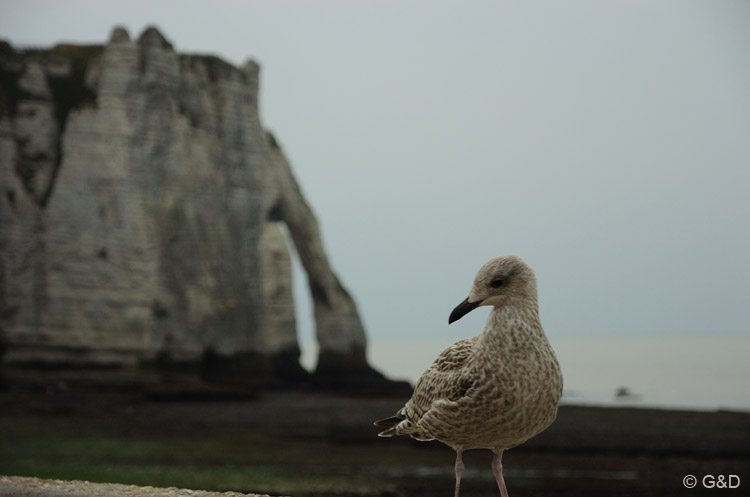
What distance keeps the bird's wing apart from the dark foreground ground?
7.98 m

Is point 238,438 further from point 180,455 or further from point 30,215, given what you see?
point 30,215

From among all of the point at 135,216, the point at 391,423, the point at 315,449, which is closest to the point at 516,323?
the point at 391,423

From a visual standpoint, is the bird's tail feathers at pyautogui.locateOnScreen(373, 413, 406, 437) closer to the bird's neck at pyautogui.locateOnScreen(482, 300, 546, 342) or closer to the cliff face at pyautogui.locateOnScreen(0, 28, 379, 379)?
the bird's neck at pyautogui.locateOnScreen(482, 300, 546, 342)

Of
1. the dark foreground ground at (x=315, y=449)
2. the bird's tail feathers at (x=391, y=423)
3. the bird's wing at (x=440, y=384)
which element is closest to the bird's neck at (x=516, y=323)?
the bird's wing at (x=440, y=384)

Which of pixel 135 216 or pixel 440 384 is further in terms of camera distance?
pixel 135 216

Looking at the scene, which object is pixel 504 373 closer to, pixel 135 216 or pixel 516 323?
pixel 516 323

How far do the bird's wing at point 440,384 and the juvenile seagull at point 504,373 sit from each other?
1 cm

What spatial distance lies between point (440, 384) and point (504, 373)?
20.9 inches

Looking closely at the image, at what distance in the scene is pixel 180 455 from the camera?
16.3 meters

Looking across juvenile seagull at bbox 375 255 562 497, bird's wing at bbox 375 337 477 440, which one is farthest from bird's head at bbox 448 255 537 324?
bird's wing at bbox 375 337 477 440

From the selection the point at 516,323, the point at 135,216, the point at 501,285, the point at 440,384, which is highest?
the point at 135,216

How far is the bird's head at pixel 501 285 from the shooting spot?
473 centimetres

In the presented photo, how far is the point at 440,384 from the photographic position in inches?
202

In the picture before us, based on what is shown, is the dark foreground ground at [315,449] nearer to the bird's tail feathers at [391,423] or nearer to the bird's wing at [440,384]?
the bird's tail feathers at [391,423]
